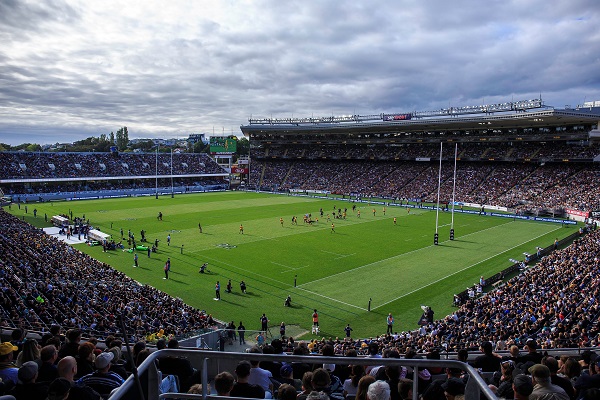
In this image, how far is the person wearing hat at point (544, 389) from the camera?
4.00m

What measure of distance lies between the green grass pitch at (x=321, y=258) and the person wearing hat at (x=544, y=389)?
17.9 metres

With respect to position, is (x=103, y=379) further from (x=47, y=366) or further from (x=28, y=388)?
(x=47, y=366)

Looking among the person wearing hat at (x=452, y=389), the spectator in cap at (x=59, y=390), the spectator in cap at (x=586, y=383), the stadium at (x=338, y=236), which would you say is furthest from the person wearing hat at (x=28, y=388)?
the spectator in cap at (x=586, y=383)

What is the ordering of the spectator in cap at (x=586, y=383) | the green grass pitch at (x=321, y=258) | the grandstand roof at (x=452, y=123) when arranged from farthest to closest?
the grandstand roof at (x=452, y=123)
the green grass pitch at (x=321, y=258)
the spectator in cap at (x=586, y=383)

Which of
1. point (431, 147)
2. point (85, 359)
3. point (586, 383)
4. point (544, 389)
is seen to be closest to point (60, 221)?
point (85, 359)

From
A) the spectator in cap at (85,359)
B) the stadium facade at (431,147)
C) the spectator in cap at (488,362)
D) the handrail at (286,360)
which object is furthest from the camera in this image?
the stadium facade at (431,147)

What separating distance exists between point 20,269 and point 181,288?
9.14 metres

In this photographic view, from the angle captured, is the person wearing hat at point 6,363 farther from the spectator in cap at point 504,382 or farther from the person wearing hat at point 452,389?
the spectator in cap at point 504,382

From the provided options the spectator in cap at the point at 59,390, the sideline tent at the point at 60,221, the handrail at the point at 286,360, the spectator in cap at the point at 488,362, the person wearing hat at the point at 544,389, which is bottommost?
the sideline tent at the point at 60,221

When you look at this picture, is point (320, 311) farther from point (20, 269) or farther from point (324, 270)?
point (20, 269)

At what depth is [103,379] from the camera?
4.65m

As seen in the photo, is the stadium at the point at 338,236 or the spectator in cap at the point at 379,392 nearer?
the spectator in cap at the point at 379,392

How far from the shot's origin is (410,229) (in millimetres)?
47844

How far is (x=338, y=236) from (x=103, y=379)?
3955cm
